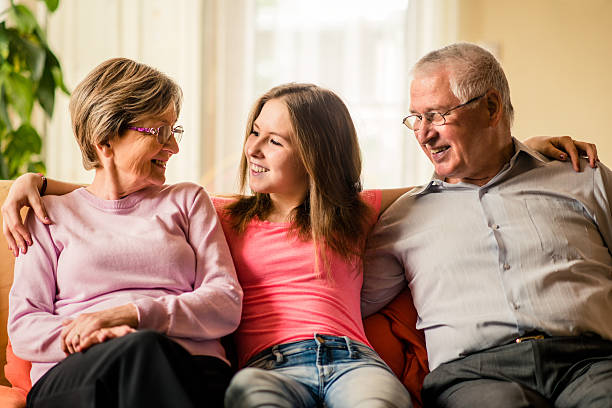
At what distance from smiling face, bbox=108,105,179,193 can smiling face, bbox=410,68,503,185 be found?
0.67 m

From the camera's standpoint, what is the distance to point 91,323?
4.21 ft

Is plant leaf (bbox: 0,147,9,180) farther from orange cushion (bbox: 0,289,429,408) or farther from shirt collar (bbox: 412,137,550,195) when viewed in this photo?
shirt collar (bbox: 412,137,550,195)

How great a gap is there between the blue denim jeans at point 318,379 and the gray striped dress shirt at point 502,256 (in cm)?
23

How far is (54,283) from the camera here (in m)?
1.49

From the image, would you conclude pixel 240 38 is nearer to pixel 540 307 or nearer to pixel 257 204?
pixel 257 204

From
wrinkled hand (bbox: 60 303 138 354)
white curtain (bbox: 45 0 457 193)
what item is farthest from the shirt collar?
white curtain (bbox: 45 0 457 193)

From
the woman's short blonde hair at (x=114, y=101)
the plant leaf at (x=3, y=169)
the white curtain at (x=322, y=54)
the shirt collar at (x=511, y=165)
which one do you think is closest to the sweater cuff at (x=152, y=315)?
the woman's short blonde hair at (x=114, y=101)

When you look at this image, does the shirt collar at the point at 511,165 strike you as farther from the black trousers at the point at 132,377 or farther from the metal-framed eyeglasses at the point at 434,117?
the black trousers at the point at 132,377

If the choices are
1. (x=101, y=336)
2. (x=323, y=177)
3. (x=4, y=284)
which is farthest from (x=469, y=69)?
(x=4, y=284)

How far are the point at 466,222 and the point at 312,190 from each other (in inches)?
16.5

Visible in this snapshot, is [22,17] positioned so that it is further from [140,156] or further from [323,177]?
[323,177]

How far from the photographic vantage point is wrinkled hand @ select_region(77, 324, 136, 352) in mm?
1256

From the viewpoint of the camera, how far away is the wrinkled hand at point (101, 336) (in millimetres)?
1256

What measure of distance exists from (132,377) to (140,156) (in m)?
0.60
